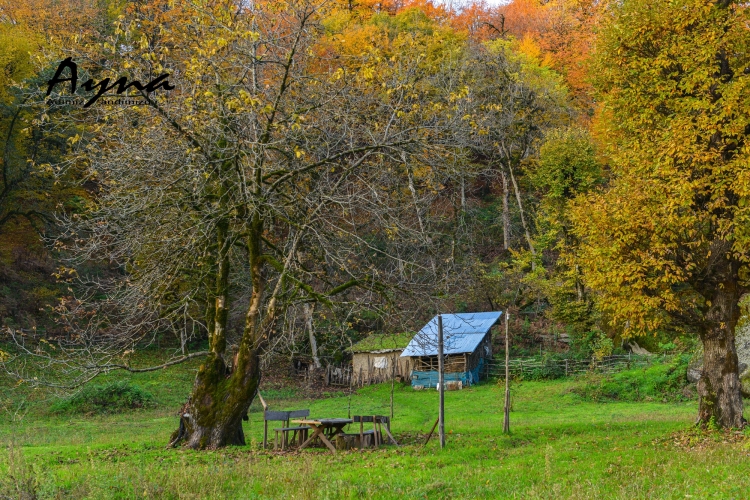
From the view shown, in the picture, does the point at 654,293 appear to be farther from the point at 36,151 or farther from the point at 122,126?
the point at 36,151

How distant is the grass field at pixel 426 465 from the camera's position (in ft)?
31.1

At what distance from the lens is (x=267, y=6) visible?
1345 cm

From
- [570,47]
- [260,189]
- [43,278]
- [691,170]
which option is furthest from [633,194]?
[570,47]

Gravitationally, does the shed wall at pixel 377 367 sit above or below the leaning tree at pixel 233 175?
below

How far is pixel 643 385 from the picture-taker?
94.9 ft

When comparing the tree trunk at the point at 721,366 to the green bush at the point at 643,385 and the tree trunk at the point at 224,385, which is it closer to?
the tree trunk at the point at 224,385

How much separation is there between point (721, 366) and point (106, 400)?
2287 cm

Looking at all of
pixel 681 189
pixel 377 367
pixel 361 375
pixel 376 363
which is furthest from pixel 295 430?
pixel 376 363

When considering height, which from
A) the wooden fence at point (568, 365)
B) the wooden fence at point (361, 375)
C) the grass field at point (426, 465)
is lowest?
the grass field at point (426, 465)

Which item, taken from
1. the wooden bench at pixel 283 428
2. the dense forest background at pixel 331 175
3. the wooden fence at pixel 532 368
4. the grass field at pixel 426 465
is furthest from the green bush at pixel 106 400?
the wooden bench at pixel 283 428

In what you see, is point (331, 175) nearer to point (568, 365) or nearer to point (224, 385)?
point (224, 385)

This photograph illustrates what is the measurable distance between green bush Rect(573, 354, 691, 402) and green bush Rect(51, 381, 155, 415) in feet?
60.4

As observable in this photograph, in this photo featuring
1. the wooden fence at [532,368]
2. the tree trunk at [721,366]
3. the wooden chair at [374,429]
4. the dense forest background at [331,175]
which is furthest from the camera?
the wooden fence at [532,368]

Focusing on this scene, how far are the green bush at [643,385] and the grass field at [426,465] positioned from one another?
219 inches
